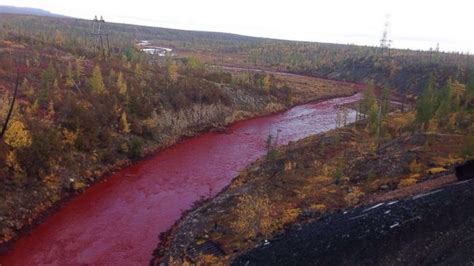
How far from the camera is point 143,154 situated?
1991 inches

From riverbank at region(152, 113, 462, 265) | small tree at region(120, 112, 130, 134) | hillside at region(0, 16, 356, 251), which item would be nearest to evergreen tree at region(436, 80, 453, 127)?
riverbank at region(152, 113, 462, 265)

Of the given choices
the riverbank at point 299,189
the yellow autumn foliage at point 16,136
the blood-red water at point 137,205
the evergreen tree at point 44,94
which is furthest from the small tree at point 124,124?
the riverbank at point 299,189

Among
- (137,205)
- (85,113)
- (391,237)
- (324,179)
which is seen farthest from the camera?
(85,113)

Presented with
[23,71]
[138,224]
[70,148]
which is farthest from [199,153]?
[23,71]

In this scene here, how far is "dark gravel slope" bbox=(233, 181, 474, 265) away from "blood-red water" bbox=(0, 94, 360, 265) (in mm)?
11276

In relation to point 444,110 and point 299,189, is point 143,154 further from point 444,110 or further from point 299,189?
point 444,110

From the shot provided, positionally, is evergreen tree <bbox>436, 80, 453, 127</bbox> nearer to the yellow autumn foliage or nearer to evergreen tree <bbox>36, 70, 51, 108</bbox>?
the yellow autumn foliage

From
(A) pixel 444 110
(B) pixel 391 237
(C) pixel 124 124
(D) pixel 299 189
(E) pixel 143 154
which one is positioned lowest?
(E) pixel 143 154

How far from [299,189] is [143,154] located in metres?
22.3

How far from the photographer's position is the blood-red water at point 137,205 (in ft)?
97.2

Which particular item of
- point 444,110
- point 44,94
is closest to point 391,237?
point 444,110

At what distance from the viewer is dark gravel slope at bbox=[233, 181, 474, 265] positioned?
62.1 feet

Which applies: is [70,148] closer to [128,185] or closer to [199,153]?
[128,185]

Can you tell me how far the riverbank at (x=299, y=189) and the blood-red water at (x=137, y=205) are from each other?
2.33 metres
